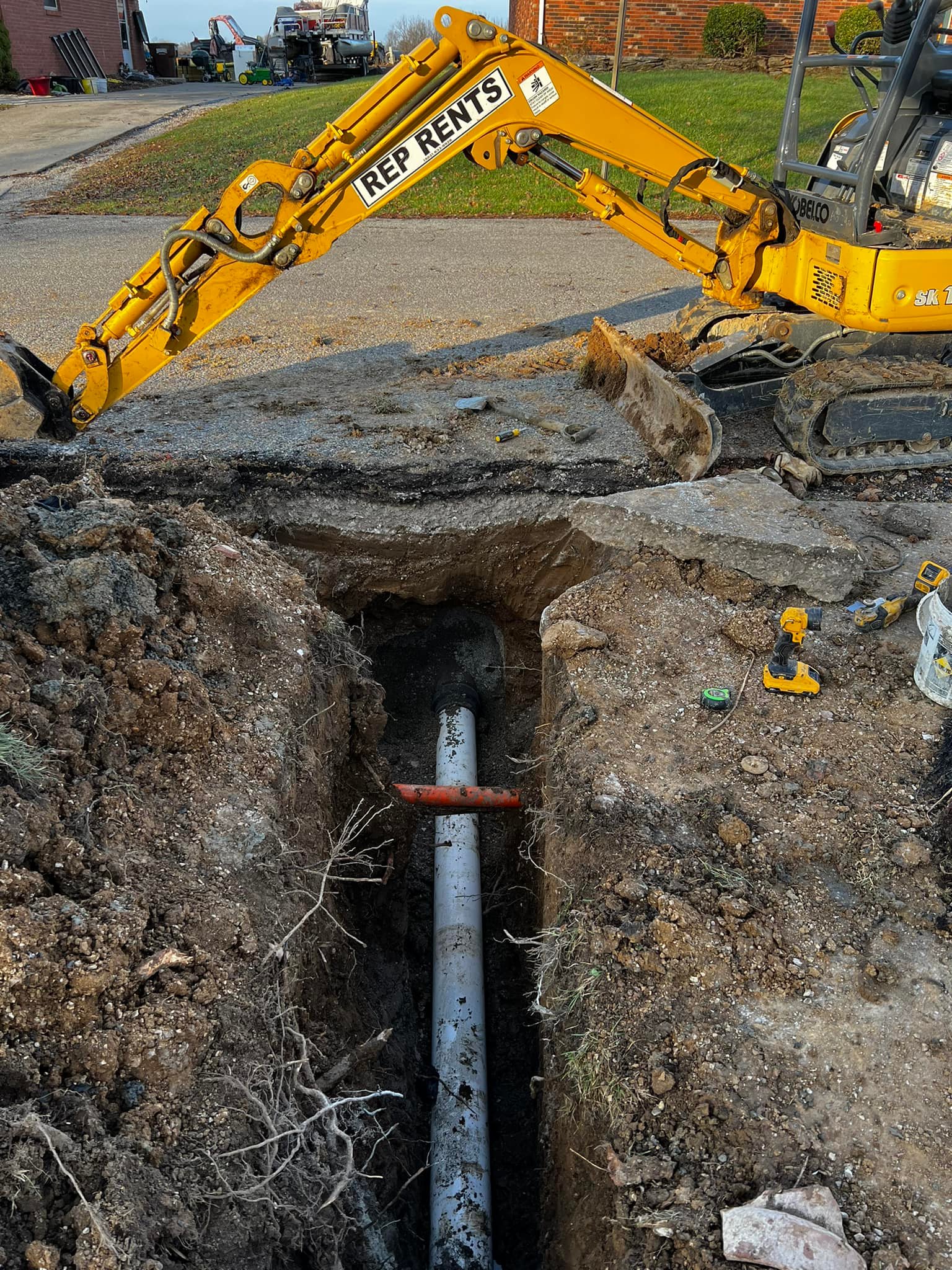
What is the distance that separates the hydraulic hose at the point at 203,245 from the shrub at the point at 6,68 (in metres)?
27.7

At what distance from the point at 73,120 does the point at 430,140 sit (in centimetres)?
1931

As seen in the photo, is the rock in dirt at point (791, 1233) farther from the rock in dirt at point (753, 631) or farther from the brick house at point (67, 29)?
the brick house at point (67, 29)

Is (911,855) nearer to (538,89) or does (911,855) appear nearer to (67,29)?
(538,89)

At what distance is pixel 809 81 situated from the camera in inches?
320

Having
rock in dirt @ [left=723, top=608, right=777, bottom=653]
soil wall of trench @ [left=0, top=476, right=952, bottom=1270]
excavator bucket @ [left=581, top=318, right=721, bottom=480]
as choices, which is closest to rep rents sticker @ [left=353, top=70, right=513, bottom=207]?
excavator bucket @ [left=581, top=318, right=721, bottom=480]

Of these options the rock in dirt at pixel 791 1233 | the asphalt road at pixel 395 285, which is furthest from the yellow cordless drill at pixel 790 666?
the asphalt road at pixel 395 285

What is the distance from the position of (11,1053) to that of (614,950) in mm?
1981

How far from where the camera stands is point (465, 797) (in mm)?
5035

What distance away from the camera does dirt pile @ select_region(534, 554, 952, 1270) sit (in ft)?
8.98

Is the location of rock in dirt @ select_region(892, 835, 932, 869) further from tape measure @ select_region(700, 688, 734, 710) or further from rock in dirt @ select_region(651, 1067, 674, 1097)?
rock in dirt @ select_region(651, 1067, 674, 1097)

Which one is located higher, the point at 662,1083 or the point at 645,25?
the point at 645,25

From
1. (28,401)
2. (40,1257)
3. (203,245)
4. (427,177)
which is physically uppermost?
(203,245)

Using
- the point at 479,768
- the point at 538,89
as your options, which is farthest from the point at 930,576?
the point at 538,89

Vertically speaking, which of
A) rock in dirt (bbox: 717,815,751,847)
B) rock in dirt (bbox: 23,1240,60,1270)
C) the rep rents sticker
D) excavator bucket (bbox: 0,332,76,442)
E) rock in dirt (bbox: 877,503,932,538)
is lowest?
rock in dirt (bbox: 877,503,932,538)
